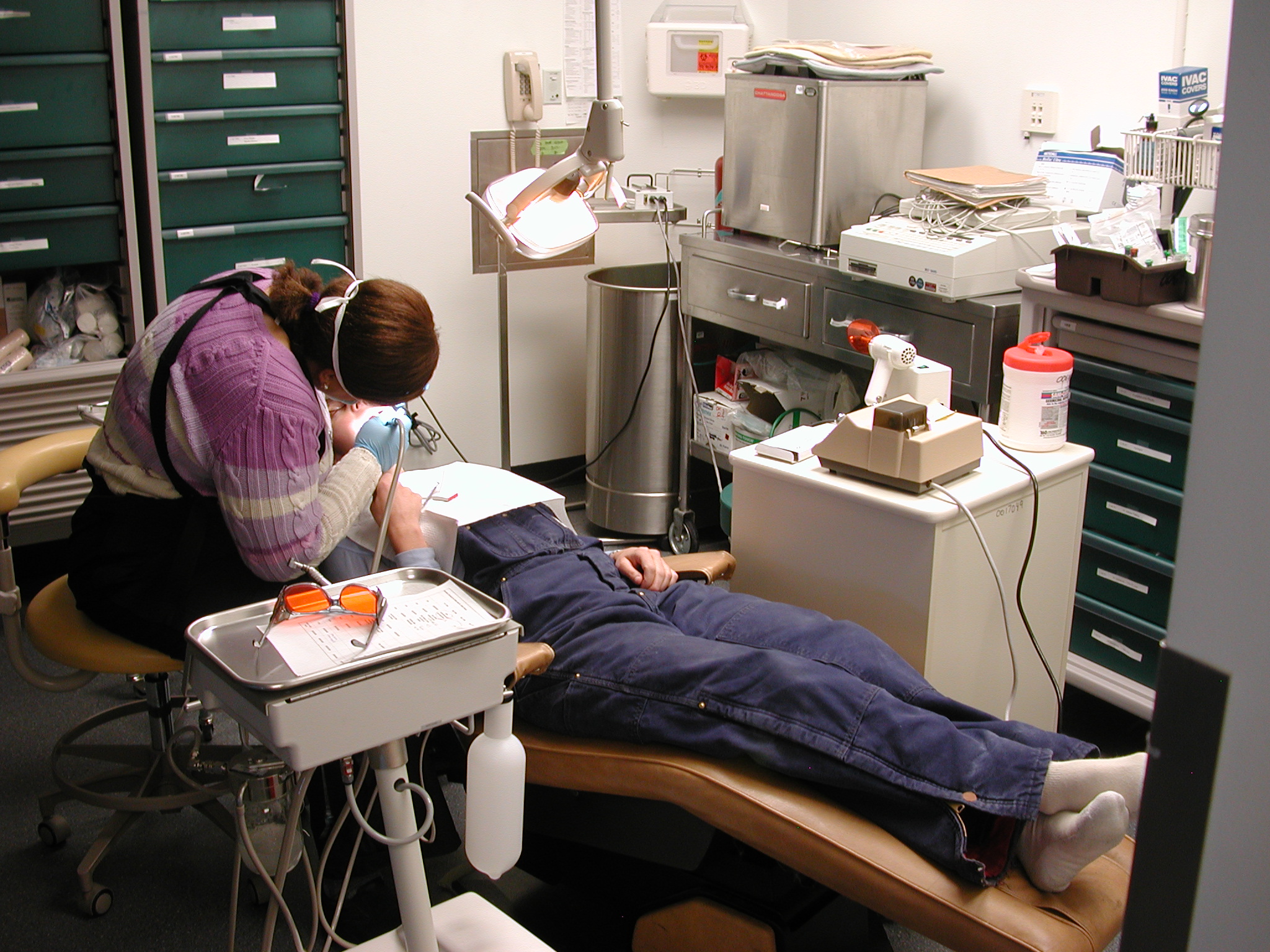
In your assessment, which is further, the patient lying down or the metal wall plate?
the metal wall plate

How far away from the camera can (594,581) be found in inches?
72.5

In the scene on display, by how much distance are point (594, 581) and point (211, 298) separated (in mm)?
725

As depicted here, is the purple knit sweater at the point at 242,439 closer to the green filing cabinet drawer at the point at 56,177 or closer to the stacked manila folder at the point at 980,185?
the green filing cabinet drawer at the point at 56,177

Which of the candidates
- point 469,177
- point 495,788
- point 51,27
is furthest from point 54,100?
point 495,788

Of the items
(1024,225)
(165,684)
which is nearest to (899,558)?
(1024,225)

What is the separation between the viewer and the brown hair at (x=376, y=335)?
1.66 m

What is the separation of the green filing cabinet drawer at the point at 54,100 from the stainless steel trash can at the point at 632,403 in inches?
53.1

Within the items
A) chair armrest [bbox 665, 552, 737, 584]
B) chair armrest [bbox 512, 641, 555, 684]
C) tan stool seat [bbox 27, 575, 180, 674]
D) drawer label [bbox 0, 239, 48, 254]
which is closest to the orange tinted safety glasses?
chair armrest [bbox 512, 641, 555, 684]

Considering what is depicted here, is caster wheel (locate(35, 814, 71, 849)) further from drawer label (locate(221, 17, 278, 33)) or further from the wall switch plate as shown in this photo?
the wall switch plate

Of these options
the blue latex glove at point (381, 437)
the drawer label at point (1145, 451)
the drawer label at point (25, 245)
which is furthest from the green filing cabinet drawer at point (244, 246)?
the drawer label at point (1145, 451)

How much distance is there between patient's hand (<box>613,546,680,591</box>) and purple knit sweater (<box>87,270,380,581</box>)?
0.44 meters

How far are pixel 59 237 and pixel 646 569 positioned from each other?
68.1 inches

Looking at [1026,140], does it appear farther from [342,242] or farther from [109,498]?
[109,498]

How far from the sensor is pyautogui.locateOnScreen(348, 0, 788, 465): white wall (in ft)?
10.9
